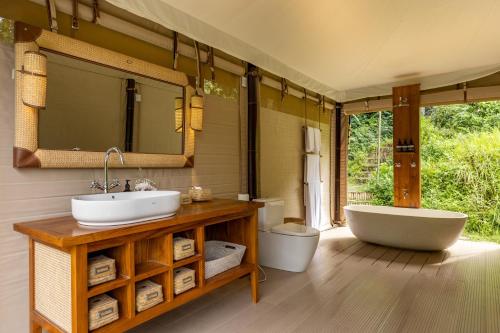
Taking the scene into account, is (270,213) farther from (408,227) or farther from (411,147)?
(411,147)

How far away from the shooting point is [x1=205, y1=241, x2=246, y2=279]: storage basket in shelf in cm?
215

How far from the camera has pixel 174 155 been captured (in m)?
2.56

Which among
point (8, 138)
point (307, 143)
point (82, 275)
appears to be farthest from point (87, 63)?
point (307, 143)

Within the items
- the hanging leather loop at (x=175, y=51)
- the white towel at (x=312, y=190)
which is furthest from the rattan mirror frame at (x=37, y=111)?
the white towel at (x=312, y=190)

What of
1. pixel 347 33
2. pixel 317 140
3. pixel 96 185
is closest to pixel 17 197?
pixel 96 185

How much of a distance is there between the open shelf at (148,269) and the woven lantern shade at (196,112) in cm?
124

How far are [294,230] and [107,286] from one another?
6.76 feet

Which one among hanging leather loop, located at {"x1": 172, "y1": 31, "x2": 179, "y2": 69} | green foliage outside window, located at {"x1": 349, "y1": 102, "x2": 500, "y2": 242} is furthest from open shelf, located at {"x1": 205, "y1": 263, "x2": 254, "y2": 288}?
green foliage outside window, located at {"x1": 349, "y1": 102, "x2": 500, "y2": 242}

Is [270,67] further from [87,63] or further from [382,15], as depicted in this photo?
[87,63]

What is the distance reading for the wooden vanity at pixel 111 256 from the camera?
1394mm

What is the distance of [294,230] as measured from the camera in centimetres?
322

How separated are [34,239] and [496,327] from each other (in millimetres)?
2991

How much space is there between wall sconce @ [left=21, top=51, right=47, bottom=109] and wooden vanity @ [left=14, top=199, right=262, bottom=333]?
68cm

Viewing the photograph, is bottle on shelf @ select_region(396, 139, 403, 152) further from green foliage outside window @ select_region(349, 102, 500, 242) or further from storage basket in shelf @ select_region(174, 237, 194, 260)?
storage basket in shelf @ select_region(174, 237, 194, 260)
